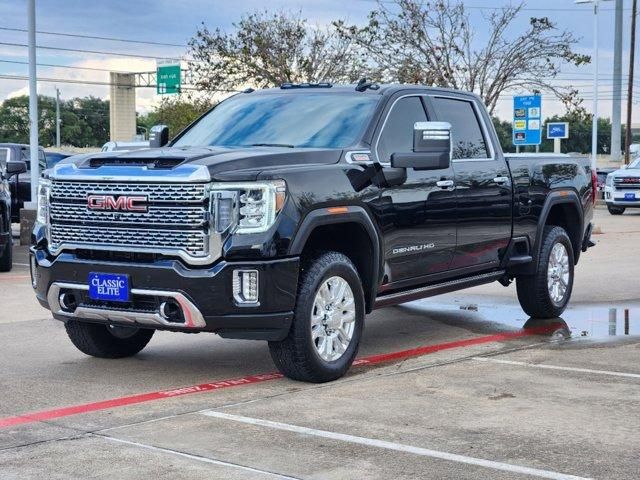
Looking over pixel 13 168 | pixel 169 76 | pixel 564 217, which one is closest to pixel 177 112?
pixel 169 76

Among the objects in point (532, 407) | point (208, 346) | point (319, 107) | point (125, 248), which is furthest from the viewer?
point (208, 346)

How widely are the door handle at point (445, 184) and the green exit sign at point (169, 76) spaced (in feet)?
202

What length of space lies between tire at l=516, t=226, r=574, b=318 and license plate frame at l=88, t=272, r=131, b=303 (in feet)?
14.1

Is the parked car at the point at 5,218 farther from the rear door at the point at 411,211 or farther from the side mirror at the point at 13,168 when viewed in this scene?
the rear door at the point at 411,211

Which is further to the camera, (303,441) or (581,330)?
(581,330)

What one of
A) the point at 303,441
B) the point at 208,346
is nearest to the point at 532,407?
the point at 303,441

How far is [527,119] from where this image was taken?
102ft

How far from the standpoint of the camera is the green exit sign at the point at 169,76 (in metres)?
69.2

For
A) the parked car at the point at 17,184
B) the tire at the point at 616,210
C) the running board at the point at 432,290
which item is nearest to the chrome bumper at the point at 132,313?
the running board at the point at 432,290

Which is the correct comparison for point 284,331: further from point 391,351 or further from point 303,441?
point 391,351

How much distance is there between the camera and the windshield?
8148mm

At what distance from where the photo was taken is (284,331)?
7074 millimetres

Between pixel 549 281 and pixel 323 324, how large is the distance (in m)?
3.55

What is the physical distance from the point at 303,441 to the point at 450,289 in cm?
331
